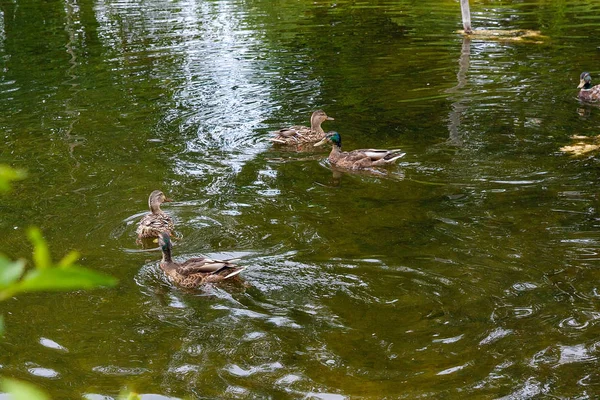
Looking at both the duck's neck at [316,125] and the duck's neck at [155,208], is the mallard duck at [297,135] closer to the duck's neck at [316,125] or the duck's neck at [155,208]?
the duck's neck at [316,125]

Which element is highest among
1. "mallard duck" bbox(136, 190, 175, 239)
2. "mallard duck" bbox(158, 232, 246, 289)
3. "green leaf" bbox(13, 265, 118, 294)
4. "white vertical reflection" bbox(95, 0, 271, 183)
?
"green leaf" bbox(13, 265, 118, 294)

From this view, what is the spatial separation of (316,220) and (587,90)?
7491 millimetres

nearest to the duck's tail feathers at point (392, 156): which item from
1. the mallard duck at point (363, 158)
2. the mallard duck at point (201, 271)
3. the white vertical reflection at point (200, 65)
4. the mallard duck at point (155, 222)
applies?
the mallard duck at point (363, 158)

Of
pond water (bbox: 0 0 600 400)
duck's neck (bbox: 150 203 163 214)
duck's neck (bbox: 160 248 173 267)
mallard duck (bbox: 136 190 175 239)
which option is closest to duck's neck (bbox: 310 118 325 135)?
pond water (bbox: 0 0 600 400)

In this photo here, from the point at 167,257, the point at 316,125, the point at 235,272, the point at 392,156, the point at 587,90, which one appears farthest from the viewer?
the point at 587,90

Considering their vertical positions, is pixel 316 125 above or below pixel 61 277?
below

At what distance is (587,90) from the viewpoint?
14469mm

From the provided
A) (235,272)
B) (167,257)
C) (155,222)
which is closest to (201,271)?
(235,272)

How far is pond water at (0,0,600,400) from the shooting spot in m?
6.56

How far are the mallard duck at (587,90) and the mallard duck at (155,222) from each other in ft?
28.8

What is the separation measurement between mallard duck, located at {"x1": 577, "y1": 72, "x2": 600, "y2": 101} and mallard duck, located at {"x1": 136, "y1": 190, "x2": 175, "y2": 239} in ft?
28.8

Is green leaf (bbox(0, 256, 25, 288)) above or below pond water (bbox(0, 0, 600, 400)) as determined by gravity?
above

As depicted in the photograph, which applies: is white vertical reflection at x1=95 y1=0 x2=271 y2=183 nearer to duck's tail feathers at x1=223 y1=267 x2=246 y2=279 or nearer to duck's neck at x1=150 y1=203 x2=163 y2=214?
duck's neck at x1=150 y1=203 x2=163 y2=214

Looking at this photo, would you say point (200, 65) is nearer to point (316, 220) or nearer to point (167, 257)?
point (316, 220)
